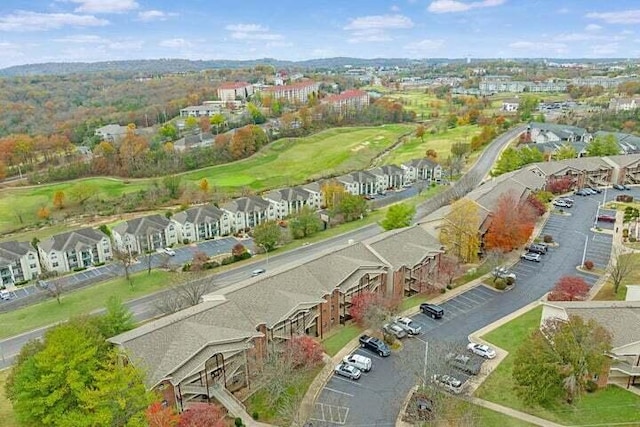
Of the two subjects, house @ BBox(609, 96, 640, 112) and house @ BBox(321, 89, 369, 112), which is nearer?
house @ BBox(609, 96, 640, 112)

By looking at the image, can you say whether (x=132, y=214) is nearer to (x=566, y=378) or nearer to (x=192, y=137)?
(x=192, y=137)

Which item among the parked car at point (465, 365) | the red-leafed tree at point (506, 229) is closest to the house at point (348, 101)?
the red-leafed tree at point (506, 229)

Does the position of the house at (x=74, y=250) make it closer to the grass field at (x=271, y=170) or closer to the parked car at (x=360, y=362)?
the grass field at (x=271, y=170)

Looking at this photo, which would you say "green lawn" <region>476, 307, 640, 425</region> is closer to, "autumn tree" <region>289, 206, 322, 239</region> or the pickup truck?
the pickup truck

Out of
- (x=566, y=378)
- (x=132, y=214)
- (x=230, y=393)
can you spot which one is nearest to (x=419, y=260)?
(x=566, y=378)

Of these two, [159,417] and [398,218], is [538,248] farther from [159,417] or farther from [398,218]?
[159,417]

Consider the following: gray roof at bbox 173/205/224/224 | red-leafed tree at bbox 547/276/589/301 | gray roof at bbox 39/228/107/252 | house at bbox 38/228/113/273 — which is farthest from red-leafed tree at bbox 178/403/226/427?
gray roof at bbox 173/205/224/224
